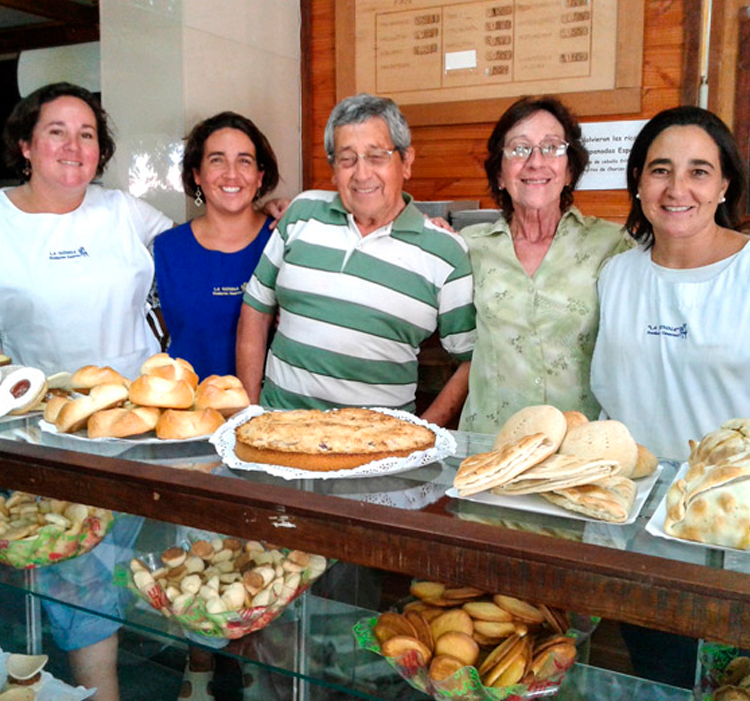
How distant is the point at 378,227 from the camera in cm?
282

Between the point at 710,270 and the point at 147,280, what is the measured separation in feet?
7.05

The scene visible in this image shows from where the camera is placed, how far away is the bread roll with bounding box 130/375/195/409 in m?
1.56

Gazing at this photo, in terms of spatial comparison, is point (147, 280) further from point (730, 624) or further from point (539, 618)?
point (730, 624)

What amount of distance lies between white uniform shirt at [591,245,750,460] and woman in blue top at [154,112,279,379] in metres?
1.50

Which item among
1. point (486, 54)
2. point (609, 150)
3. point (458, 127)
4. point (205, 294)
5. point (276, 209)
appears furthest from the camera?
point (458, 127)

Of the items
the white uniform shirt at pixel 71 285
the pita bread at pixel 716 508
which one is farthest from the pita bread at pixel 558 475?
the white uniform shirt at pixel 71 285

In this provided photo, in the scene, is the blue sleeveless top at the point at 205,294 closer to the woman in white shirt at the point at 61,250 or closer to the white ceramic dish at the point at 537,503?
the woman in white shirt at the point at 61,250

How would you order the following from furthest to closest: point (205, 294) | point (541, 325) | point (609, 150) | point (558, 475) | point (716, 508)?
point (609, 150) < point (205, 294) < point (541, 325) < point (558, 475) < point (716, 508)

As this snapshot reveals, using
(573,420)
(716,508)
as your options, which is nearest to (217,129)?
(573,420)

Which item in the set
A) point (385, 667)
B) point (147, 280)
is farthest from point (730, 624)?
point (147, 280)

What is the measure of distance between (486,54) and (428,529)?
3.45 metres

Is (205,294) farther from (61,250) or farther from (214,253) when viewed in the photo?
(61,250)

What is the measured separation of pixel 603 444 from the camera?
4.07 feet

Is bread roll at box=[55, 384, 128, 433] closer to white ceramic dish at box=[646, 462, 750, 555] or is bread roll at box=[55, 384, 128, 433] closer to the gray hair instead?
white ceramic dish at box=[646, 462, 750, 555]
